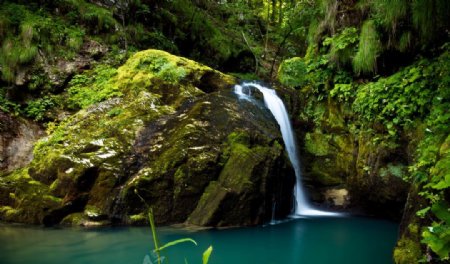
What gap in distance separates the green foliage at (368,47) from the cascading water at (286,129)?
245cm

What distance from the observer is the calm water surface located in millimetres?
4730

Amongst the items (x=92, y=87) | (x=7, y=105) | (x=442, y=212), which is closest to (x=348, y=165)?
(x=92, y=87)

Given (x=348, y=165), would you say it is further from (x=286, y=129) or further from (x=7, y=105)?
(x=7, y=105)

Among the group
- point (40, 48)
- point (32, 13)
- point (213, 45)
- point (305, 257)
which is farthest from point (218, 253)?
point (213, 45)

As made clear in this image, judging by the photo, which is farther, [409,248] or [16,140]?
[16,140]

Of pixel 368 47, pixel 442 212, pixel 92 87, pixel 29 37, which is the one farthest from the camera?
pixel 29 37

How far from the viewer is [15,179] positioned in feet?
21.5

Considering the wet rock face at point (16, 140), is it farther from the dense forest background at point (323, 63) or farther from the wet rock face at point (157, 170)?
the wet rock face at point (157, 170)

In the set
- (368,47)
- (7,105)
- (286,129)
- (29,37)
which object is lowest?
(7,105)

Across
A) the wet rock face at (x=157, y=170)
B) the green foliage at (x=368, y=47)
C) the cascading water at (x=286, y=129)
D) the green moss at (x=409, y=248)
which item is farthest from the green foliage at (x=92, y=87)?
the green moss at (x=409, y=248)

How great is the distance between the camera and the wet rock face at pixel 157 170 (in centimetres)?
606

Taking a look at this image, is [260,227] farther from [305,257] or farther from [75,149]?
[75,149]

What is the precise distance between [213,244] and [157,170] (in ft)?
5.72

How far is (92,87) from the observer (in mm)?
8469
